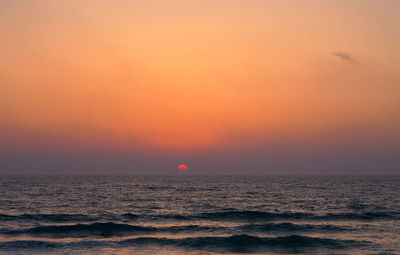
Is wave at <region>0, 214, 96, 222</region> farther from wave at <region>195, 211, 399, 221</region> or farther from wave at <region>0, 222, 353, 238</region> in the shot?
wave at <region>195, 211, 399, 221</region>

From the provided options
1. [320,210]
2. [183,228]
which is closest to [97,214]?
[183,228]

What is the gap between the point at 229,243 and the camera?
3002 cm

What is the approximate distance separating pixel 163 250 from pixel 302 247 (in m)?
11.3

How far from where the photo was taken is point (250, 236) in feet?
106

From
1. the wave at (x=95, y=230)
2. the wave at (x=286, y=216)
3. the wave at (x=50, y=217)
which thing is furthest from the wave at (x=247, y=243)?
the wave at (x=50, y=217)

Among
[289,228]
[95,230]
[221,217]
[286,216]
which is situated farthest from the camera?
[286,216]

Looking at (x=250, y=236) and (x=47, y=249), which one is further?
(x=250, y=236)

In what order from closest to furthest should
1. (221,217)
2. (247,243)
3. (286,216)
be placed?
(247,243) → (221,217) → (286,216)

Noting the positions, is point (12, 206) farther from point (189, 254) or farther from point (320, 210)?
point (320, 210)

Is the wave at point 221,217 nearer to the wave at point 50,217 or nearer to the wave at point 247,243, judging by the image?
the wave at point 50,217

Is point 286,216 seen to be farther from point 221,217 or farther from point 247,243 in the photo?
point 247,243

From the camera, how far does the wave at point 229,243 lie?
28.1 metres

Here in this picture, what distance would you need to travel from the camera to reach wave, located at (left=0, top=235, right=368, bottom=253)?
28141 mm

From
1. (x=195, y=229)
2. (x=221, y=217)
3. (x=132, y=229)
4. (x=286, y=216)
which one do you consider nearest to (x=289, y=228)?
(x=286, y=216)
